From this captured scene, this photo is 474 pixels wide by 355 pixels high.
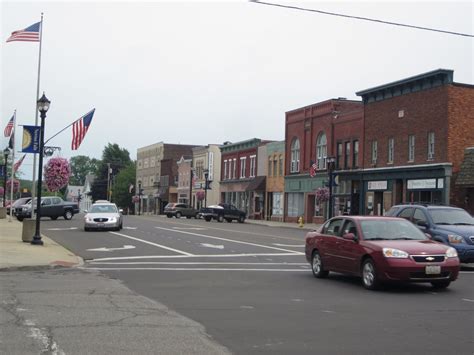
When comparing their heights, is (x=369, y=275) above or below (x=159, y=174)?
below

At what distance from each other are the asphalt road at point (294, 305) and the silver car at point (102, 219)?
1299 cm

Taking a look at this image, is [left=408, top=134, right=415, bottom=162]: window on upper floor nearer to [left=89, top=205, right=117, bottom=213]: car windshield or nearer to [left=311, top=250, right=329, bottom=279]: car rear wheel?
[left=89, top=205, right=117, bottom=213]: car windshield

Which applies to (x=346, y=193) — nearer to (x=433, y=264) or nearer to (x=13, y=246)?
(x=13, y=246)

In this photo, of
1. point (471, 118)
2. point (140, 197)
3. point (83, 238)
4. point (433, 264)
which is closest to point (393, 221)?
point (433, 264)

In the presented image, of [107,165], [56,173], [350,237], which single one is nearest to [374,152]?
[56,173]

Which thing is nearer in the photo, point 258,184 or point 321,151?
point 321,151

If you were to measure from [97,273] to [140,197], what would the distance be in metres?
99.0

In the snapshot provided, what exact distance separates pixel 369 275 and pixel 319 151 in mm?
45241

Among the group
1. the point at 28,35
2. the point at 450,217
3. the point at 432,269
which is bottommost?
the point at 432,269

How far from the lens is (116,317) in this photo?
31.6 feet

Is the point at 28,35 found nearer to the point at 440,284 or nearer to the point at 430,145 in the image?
the point at 440,284

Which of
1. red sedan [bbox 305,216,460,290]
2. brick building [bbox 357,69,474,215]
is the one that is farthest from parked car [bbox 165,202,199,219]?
red sedan [bbox 305,216,460,290]

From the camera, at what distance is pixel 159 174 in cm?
11162

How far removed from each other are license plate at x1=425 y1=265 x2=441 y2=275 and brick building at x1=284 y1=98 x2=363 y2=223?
36.7 m
